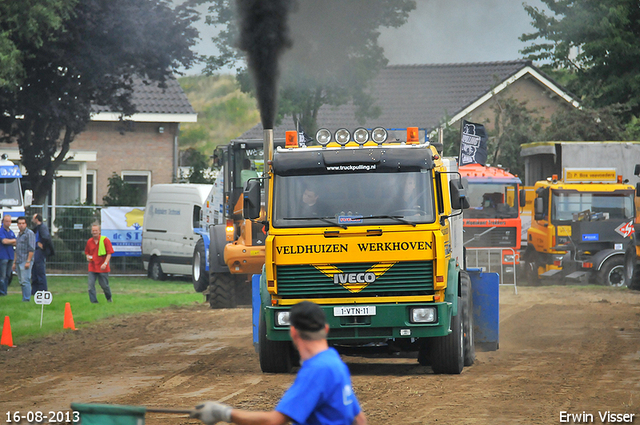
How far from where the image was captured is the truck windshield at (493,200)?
2580 centimetres

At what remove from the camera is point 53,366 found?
12297 mm

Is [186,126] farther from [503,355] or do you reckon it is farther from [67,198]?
[503,355]

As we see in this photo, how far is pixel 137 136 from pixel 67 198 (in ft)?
12.3

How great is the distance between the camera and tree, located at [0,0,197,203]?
25.5 m

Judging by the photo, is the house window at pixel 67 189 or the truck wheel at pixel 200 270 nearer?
the truck wheel at pixel 200 270

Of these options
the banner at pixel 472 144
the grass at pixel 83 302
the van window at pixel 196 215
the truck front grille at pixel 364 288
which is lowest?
the grass at pixel 83 302

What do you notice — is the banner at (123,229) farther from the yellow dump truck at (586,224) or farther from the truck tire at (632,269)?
the truck tire at (632,269)

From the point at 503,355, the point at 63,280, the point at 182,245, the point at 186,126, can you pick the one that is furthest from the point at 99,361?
the point at 186,126

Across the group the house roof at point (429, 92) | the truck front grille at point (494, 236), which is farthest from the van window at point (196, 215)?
the house roof at point (429, 92)

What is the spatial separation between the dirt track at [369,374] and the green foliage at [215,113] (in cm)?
5844

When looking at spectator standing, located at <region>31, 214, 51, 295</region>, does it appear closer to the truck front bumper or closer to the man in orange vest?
the man in orange vest

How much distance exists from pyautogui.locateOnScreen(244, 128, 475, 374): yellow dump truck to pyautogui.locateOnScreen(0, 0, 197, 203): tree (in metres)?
15.8

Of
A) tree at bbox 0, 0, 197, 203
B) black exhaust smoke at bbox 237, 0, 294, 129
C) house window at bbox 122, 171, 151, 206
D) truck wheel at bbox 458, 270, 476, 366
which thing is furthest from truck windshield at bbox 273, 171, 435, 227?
house window at bbox 122, 171, 151, 206

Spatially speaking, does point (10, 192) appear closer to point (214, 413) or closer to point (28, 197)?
point (28, 197)
